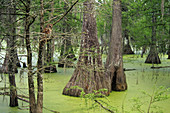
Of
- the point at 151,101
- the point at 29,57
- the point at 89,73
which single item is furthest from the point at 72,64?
the point at 89,73

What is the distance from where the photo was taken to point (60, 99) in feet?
22.4

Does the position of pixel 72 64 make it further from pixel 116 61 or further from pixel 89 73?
pixel 116 61

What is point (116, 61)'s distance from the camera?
8.37 meters

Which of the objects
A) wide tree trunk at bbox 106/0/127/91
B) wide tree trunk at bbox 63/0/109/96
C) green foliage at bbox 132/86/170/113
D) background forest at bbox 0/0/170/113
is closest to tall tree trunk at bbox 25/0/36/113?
background forest at bbox 0/0/170/113

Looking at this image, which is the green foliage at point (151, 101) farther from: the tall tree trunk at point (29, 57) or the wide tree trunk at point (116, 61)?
the wide tree trunk at point (116, 61)

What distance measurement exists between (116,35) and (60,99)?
286 centimetres

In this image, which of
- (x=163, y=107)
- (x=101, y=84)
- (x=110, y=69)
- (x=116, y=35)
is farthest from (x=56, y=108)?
(x=116, y=35)

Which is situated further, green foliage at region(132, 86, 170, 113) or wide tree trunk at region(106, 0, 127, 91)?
wide tree trunk at region(106, 0, 127, 91)

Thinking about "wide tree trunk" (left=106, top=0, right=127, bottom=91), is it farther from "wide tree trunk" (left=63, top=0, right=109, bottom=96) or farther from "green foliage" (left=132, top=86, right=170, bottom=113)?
"green foliage" (left=132, top=86, right=170, bottom=113)

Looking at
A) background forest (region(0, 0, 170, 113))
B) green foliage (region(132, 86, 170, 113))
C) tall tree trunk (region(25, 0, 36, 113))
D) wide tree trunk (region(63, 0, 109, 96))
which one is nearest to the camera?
tall tree trunk (region(25, 0, 36, 113))

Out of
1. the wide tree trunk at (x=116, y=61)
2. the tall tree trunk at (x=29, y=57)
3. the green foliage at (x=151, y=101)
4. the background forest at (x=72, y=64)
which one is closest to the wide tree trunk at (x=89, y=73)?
the background forest at (x=72, y=64)

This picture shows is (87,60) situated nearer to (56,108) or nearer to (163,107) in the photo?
(56,108)

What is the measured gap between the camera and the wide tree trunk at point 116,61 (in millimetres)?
8172

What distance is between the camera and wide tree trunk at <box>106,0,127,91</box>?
817 centimetres
